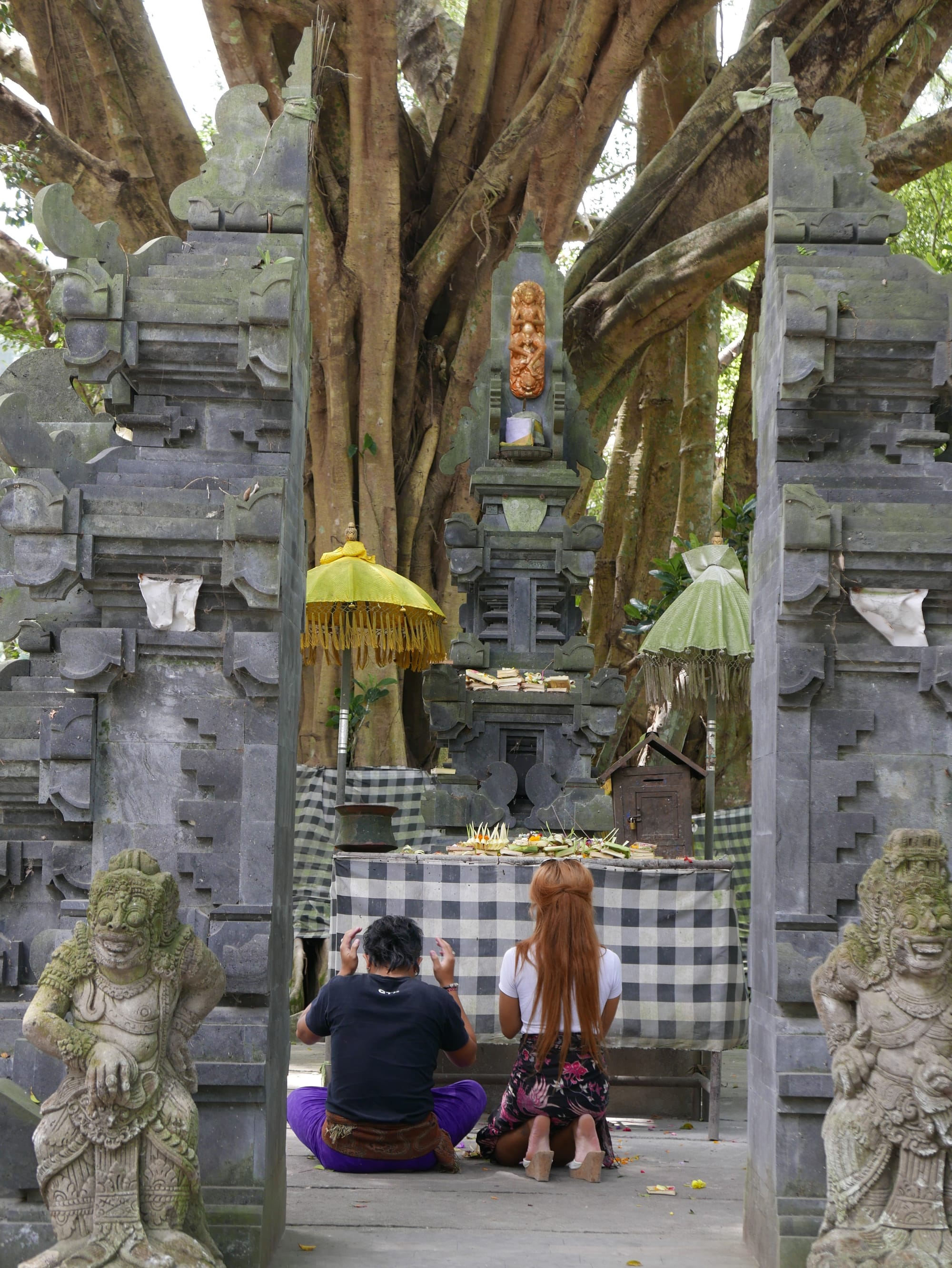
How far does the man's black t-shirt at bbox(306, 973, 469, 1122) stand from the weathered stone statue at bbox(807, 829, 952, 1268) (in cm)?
205

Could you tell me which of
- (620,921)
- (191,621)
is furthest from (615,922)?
(191,621)

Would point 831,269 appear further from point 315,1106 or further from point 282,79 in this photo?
point 282,79

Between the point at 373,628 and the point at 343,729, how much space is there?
32.6 inches

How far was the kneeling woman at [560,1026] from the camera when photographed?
19.1 ft

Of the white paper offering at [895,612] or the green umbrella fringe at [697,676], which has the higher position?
the green umbrella fringe at [697,676]

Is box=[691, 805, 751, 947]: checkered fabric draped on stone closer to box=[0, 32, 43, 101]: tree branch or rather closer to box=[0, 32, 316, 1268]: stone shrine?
box=[0, 32, 316, 1268]: stone shrine

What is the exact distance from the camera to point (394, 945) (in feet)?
18.4

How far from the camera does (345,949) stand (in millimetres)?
5832

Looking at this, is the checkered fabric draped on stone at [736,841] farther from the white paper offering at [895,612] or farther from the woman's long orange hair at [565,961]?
Answer: the white paper offering at [895,612]

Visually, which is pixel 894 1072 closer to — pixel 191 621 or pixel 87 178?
pixel 191 621

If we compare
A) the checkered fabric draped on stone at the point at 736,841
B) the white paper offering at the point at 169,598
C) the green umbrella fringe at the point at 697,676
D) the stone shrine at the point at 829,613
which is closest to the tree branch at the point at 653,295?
the green umbrella fringe at the point at 697,676

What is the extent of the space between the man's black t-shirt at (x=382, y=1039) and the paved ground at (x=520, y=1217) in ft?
1.05

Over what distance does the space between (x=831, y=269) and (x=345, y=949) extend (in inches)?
129

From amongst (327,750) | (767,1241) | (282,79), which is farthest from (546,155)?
(767,1241)
